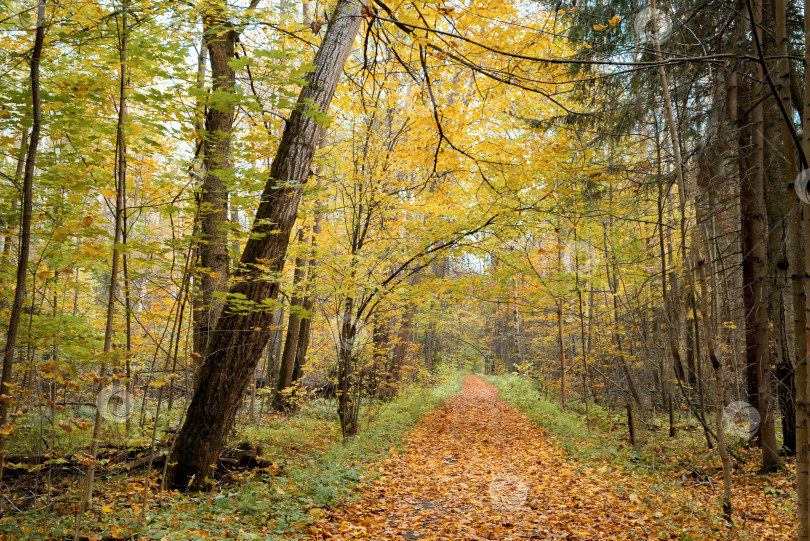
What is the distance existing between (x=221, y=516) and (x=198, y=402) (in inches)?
48.2

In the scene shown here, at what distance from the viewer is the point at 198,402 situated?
15.8ft

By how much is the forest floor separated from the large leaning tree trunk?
157 centimetres

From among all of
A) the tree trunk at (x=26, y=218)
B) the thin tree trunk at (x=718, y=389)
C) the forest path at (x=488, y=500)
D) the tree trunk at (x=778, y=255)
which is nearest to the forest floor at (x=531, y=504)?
the forest path at (x=488, y=500)

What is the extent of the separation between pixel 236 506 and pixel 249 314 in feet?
6.23

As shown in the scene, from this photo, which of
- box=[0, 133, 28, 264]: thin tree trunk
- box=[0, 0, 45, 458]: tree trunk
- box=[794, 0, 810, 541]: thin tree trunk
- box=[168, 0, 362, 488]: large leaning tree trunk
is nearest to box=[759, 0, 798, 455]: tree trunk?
box=[794, 0, 810, 541]: thin tree trunk

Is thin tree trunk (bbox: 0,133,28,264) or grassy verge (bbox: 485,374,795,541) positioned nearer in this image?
thin tree trunk (bbox: 0,133,28,264)

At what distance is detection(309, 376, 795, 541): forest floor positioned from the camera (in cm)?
421

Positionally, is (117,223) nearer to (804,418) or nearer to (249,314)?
(249,314)

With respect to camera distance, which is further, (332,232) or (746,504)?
(332,232)

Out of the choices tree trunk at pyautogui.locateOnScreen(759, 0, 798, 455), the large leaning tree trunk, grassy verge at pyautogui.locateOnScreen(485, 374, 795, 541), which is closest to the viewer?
grassy verge at pyautogui.locateOnScreen(485, 374, 795, 541)

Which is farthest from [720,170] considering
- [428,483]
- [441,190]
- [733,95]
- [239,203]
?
[239,203]

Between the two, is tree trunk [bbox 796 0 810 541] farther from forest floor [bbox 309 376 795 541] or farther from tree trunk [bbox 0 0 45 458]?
tree trunk [bbox 0 0 45 458]

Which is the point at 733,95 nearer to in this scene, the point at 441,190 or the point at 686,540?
the point at 441,190

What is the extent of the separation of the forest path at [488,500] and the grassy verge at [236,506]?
30 cm
